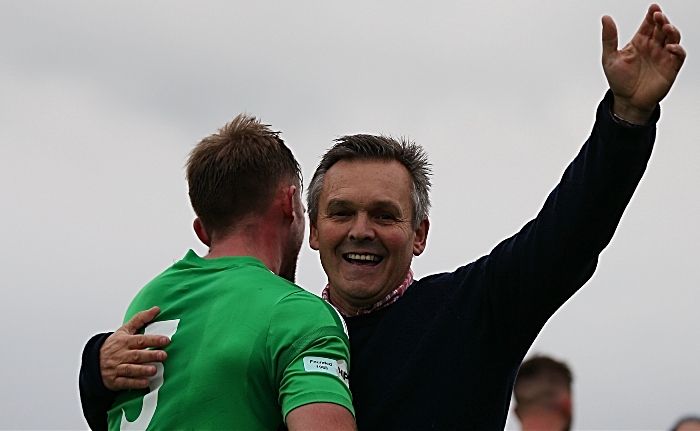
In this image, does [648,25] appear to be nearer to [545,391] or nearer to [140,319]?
[140,319]

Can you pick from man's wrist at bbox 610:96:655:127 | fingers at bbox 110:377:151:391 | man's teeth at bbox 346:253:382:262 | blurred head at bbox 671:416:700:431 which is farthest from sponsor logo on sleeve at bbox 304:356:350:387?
blurred head at bbox 671:416:700:431

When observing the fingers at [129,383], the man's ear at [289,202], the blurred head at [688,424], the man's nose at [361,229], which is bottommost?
the blurred head at [688,424]

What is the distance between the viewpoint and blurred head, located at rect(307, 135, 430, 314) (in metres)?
5.34

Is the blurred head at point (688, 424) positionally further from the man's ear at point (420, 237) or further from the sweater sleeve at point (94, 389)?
the sweater sleeve at point (94, 389)

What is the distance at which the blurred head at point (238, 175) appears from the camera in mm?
4840

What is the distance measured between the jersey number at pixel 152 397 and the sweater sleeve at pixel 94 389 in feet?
0.69

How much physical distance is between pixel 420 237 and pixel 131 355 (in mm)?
1807

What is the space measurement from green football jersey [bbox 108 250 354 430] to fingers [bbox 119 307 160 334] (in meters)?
0.05

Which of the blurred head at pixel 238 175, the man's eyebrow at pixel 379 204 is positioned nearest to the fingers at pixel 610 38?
the man's eyebrow at pixel 379 204

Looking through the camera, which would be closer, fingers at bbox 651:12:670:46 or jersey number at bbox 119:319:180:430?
fingers at bbox 651:12:670:46

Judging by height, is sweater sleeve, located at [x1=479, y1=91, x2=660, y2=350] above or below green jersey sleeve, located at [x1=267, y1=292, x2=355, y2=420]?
above

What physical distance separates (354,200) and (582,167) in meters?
1.38

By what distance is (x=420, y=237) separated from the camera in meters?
5.65

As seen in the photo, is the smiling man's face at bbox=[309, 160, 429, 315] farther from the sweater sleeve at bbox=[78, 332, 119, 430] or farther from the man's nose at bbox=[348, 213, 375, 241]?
the sweater sleeve at bbox=[78, 332, 119, 430]
